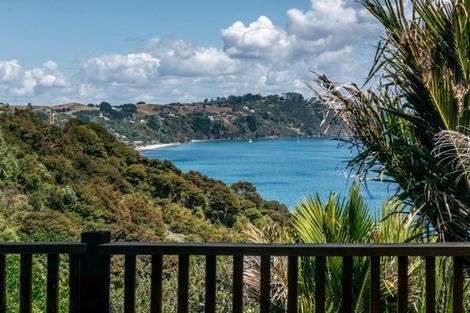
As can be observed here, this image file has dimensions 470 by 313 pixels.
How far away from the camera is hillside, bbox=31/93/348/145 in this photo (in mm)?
63938

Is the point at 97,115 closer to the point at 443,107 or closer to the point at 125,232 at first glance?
the point at 125,232

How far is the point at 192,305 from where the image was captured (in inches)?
408

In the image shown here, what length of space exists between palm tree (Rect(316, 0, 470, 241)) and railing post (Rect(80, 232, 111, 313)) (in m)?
2.10

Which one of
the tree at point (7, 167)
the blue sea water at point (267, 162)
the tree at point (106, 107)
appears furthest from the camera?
the tree at point (106, 107)

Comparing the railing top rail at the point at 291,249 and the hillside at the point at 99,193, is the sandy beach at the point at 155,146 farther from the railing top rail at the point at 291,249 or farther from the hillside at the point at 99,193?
the railing top rail at the point at 291,249

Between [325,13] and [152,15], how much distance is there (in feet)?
66.3

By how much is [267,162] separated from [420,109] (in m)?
50.8

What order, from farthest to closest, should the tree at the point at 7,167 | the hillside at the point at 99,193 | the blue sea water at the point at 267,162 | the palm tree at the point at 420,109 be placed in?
the blue sea water at the point at 267,162, the tree at the point at 7,167, the hillside at the point at 99,193, the palm tree at the point at 420,109

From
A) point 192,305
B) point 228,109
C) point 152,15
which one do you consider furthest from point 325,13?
point 228,109

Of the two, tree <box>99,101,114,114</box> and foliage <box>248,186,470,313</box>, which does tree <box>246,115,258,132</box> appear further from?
foliage <box>248,186,470,313</box>

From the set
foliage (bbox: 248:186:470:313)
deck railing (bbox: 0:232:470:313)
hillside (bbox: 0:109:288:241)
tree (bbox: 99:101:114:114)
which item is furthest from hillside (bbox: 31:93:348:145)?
deck railing (bbox: 0:232:470:313)

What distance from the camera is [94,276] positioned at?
7.68 feet

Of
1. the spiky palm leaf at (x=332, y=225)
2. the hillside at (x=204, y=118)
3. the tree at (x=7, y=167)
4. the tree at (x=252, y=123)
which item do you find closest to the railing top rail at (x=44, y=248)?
the spiky palm leaf at (x=332, y=225)

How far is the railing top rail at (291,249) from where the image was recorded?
226cm
